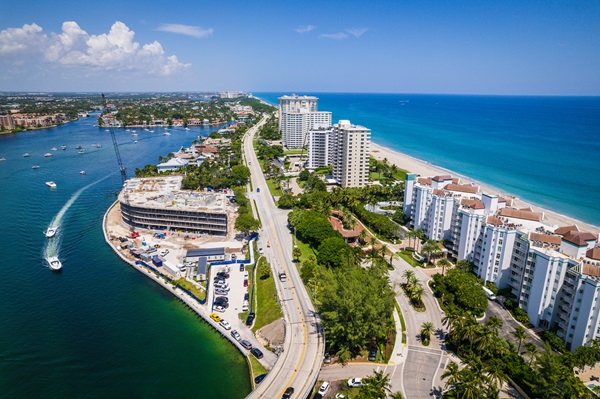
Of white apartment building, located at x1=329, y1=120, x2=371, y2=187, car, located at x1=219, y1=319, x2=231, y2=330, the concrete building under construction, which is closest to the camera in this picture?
car, located at x1=219, y1=319, x2=231, y2=330

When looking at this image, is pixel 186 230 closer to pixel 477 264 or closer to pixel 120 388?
pixel 120 388

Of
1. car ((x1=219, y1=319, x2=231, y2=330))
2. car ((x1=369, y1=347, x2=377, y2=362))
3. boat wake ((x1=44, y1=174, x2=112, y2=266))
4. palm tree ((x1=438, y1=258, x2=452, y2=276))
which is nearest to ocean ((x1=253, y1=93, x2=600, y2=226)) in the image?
palm tree ((x1=438, y1=258, x2=452, y2=276))

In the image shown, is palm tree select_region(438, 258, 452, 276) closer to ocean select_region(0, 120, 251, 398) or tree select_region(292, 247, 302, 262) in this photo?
tree select_region(292, 247, 302, 262)

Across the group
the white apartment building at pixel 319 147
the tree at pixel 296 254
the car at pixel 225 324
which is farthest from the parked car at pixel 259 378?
the white apartment building at pixel 319 147

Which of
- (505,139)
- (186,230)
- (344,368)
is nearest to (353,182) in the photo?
(186,230)

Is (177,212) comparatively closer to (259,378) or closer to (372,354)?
(259,378)

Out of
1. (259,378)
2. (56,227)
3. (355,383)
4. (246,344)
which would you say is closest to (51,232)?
(56,227)
